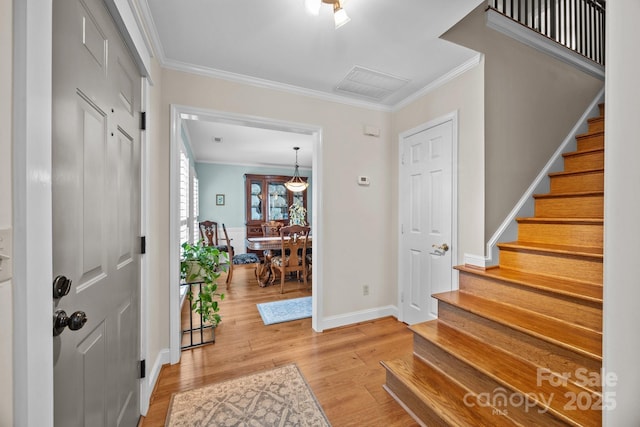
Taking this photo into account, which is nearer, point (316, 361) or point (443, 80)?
point (316, 361)

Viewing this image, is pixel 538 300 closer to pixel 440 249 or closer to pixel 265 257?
pixel 440 249

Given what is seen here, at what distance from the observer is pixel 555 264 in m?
1.82

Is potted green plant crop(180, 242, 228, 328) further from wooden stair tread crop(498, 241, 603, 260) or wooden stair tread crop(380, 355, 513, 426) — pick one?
wooden stair tread crop(498, 241, 603, 260)

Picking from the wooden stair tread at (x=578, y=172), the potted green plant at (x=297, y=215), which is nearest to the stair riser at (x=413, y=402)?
the wooden stair tread at (x=578, y=172)

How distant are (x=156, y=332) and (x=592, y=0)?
5.35 m

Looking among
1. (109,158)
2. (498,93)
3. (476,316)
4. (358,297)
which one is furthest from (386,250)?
(109,158)

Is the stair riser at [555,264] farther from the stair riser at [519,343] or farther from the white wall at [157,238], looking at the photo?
the white wall at [157,238]

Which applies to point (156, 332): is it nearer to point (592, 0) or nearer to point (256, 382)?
point (256, 382)

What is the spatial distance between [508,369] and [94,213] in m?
2.14

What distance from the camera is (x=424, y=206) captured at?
266 cm

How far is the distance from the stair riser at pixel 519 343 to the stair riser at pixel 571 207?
4.04ft

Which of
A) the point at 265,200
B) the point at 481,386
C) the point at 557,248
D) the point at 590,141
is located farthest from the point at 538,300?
the point at 265,200

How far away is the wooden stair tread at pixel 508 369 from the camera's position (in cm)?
114

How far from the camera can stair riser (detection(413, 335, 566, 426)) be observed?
3.98 feet
